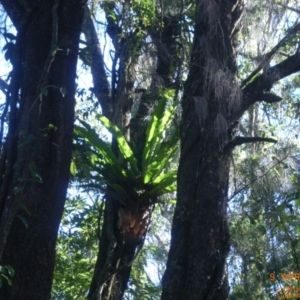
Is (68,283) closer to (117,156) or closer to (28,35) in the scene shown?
(117,156)

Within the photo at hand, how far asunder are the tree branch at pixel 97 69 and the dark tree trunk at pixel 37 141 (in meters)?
3.88

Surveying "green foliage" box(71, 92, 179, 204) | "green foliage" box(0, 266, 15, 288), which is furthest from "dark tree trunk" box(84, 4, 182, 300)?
"green foliage" box(0, 266, 15, 288)

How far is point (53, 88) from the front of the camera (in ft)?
14.7

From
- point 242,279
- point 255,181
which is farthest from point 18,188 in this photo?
point 242,279

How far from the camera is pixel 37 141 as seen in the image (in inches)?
168

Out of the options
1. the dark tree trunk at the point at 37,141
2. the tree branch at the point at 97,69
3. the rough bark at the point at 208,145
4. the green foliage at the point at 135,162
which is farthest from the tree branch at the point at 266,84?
the dark tree trunk at the point at 37,141

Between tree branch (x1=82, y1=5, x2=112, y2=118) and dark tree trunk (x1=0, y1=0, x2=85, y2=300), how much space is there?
12.7 feet

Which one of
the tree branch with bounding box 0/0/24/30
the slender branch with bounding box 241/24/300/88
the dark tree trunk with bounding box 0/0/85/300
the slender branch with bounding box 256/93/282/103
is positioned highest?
the slender branch with bounding box 241/24/300/88

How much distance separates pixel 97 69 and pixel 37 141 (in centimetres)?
492

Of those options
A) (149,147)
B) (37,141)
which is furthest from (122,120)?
(37,141)

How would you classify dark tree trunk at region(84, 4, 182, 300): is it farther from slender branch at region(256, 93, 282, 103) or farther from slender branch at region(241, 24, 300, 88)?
slender branch at region(256, 93, 282, 103)

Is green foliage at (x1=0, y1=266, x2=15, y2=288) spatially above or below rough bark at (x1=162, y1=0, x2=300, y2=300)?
below

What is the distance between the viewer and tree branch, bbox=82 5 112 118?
8704 mm

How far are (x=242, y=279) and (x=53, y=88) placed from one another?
623 centimetres
